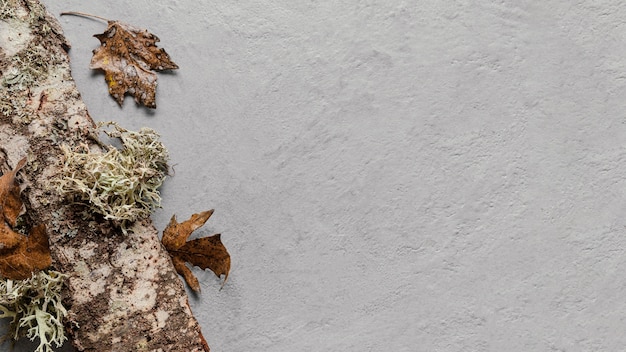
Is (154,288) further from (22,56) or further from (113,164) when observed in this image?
(22,56)

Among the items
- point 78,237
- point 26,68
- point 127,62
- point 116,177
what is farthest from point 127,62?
point 78,237

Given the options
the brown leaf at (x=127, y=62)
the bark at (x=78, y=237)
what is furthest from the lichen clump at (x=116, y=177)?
the brown leaf at (x=127, y=62)

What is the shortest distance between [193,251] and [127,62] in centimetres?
51

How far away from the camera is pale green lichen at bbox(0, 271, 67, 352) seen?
5.36 feet

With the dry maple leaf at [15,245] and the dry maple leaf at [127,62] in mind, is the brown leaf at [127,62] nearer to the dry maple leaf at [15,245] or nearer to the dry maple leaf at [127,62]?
the dry maple leaf at [127,62]

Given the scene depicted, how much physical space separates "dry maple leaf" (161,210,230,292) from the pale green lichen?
261mm

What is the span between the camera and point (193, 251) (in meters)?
1.83

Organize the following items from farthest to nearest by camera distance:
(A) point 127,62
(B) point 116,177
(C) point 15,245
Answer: (A) point 127,62 → (B) point 116,177 → (C) point 15,245

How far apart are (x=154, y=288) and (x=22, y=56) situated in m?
0.64

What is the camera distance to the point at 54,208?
1722mm

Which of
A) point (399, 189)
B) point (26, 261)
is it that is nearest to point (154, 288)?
point (26, 261)

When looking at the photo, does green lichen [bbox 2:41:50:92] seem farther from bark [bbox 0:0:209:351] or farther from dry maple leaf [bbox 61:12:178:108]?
dry maple leaf [bbox 61:12:178:108]

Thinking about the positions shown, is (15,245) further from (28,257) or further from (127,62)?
(127,62)

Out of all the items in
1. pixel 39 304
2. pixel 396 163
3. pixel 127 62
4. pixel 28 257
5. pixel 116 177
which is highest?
pixel 127 62
